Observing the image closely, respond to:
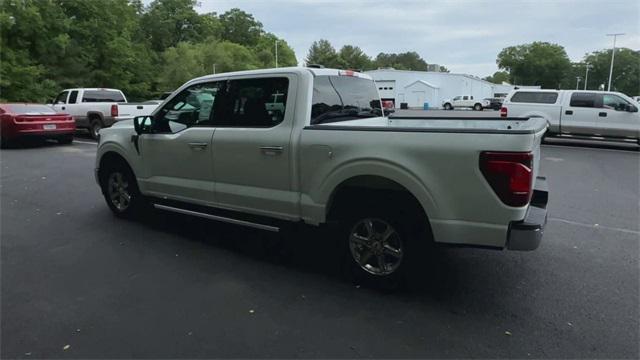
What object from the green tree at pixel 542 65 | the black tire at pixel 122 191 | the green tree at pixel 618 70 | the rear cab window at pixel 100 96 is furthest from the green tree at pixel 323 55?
the black tire at pixel 122 191

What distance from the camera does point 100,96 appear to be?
54.5 feet

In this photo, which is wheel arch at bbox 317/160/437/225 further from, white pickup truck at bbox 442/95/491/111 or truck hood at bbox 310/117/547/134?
white pickup truck at bbox 442/95/491/111

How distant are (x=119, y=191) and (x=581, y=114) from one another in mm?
13660

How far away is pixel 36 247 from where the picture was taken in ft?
16.7

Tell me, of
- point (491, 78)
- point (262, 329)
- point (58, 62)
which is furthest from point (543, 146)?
point (491, 78)

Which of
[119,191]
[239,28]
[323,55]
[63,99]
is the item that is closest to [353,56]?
[323,55]

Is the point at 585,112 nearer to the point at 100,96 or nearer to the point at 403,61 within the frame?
the point at 100,96

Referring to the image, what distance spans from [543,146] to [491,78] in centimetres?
15949

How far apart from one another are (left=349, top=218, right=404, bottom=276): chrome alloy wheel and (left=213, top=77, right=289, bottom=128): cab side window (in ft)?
4.23

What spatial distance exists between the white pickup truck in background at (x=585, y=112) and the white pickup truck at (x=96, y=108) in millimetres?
12259

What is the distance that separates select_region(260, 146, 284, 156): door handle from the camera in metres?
4.28

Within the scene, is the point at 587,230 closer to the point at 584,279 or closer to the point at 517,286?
the point at 584,279

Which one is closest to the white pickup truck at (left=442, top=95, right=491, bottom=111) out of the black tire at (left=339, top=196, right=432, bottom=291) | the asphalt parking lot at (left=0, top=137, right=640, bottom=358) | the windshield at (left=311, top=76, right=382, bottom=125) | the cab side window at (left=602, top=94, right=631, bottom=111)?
the cab side window at (left=602, top=94, right=631, bottom=111)

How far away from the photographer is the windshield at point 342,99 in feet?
14.6
